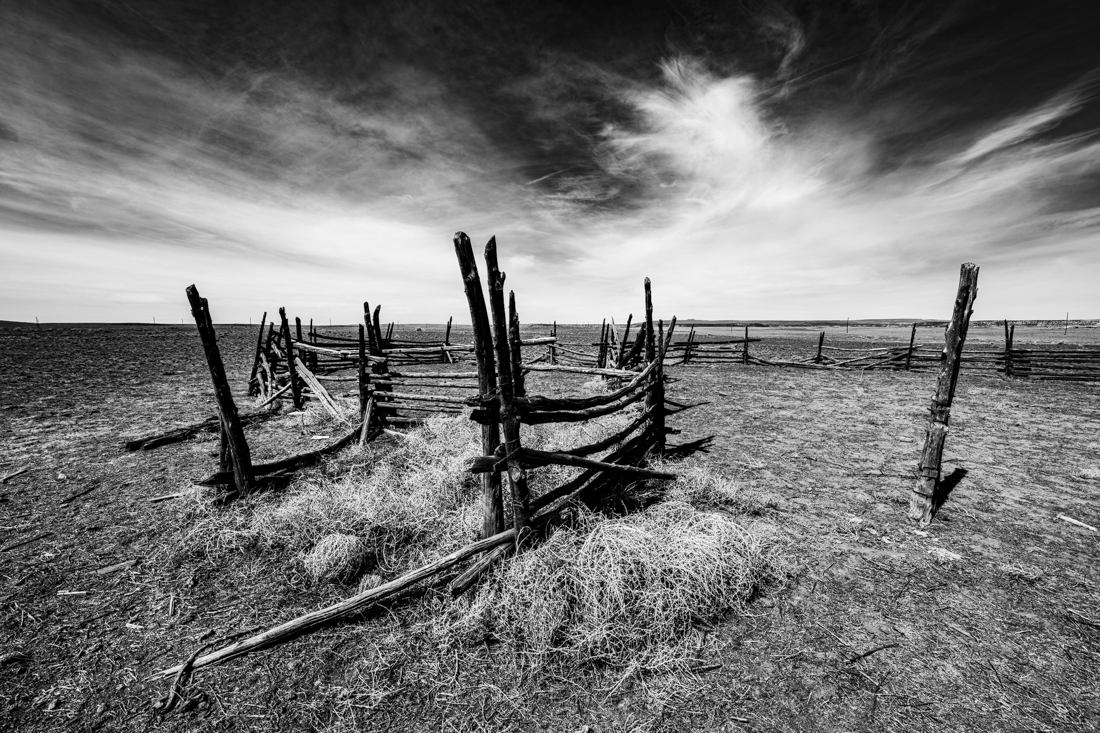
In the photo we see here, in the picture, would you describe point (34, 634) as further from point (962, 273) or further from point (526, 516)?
point (962, 273)

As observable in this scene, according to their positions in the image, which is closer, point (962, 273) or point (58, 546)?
point (58, 546)

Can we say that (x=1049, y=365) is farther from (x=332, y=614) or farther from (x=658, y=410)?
(x=332, y=614)

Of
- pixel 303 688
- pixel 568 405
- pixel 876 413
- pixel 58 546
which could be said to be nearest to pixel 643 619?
pixel 568 405

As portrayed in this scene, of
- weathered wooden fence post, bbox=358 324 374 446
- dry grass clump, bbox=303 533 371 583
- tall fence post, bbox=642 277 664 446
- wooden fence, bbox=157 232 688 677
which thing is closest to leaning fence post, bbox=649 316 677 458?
tall fence post, bbox=642 277 664 446

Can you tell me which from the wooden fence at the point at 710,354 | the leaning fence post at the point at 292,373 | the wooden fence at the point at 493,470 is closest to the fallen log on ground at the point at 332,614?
the wooden fence at the point at 493,470

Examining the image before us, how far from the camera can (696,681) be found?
3102 millimetres

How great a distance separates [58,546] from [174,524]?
1009mm

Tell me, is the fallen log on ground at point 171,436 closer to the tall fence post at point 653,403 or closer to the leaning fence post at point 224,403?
the leaning fence post at point 224,403

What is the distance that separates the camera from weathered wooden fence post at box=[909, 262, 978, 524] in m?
5.02

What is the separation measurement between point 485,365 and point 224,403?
392cm

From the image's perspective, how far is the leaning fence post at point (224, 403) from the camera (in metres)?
5.32

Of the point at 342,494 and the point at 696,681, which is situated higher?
the point at 342,494

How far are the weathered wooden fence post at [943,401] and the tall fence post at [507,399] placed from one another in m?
5.04

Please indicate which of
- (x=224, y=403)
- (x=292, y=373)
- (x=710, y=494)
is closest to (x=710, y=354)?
(x=710, y=494)
